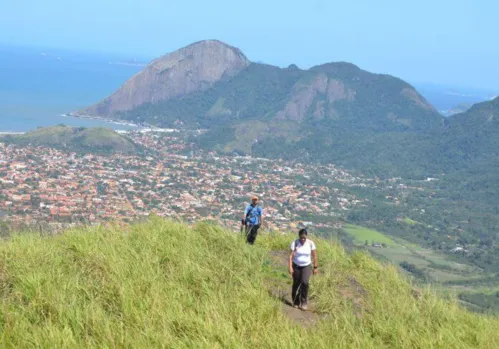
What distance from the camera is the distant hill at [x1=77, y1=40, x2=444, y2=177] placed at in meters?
144

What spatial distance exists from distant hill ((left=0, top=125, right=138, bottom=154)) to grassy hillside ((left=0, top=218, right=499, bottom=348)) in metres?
84.7

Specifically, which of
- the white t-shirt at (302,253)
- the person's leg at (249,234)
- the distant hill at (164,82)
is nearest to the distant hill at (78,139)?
the distant hill at (164,82)

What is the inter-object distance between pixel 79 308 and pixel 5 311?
76 centimetres

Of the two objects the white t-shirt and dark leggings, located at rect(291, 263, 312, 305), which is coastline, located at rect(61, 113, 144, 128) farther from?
dark leggings, located at rect(291, 263, 312, 305)

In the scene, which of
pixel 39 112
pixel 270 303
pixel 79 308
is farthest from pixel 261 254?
pixel 39 112

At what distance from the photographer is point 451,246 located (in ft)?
210

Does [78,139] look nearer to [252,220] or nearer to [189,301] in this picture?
[252,220]

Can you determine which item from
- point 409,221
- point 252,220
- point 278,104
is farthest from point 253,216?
point 278,104

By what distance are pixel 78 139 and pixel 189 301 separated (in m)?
94.5

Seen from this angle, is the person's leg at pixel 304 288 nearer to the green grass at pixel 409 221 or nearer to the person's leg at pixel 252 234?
the person's leg at pixel 252 234

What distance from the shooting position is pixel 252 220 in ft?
33.9

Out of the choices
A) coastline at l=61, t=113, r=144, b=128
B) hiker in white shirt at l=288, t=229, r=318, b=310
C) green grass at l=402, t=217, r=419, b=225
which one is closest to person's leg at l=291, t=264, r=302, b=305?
hiker in white shirt at l=288, t=229, r=318, b=310

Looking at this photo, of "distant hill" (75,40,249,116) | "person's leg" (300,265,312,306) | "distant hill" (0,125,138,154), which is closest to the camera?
"person's leg" (300,265,312,306)

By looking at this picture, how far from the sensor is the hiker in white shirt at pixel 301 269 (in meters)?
7.56
